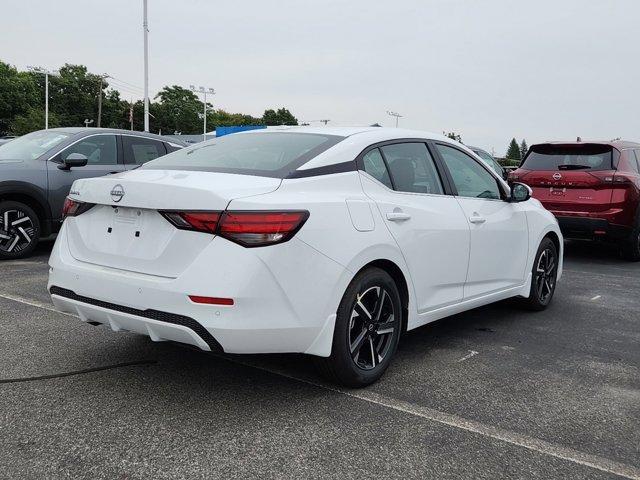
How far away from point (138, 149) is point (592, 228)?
20.6 feet

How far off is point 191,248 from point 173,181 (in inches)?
16.3

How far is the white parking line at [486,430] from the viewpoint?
2820 mm

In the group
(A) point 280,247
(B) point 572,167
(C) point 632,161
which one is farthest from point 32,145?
(C) point 632,161

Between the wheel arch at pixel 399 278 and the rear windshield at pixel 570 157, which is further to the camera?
the rear windshield at pixel 570 157

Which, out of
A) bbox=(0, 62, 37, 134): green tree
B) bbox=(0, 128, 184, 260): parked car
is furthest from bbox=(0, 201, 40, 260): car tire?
bbox=(0, 62, 37, 134): green tree

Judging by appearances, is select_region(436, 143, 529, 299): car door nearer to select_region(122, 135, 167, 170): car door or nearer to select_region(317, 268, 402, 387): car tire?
select_region(317, 268, 402, 387): car tire

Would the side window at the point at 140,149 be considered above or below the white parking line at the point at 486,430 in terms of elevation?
above

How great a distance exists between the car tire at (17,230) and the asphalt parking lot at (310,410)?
9.90 feet

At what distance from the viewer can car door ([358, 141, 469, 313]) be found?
3.80 metres

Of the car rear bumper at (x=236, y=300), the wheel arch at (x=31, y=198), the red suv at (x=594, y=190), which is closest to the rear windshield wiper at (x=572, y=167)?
the red suv at (x=594, y=190)

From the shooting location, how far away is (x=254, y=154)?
3.84 metres

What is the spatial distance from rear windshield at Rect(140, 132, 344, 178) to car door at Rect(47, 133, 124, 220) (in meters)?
4.11

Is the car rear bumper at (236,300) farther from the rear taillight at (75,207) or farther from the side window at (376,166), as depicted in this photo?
the side window at (376,166)

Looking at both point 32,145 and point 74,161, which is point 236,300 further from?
point 32,145
